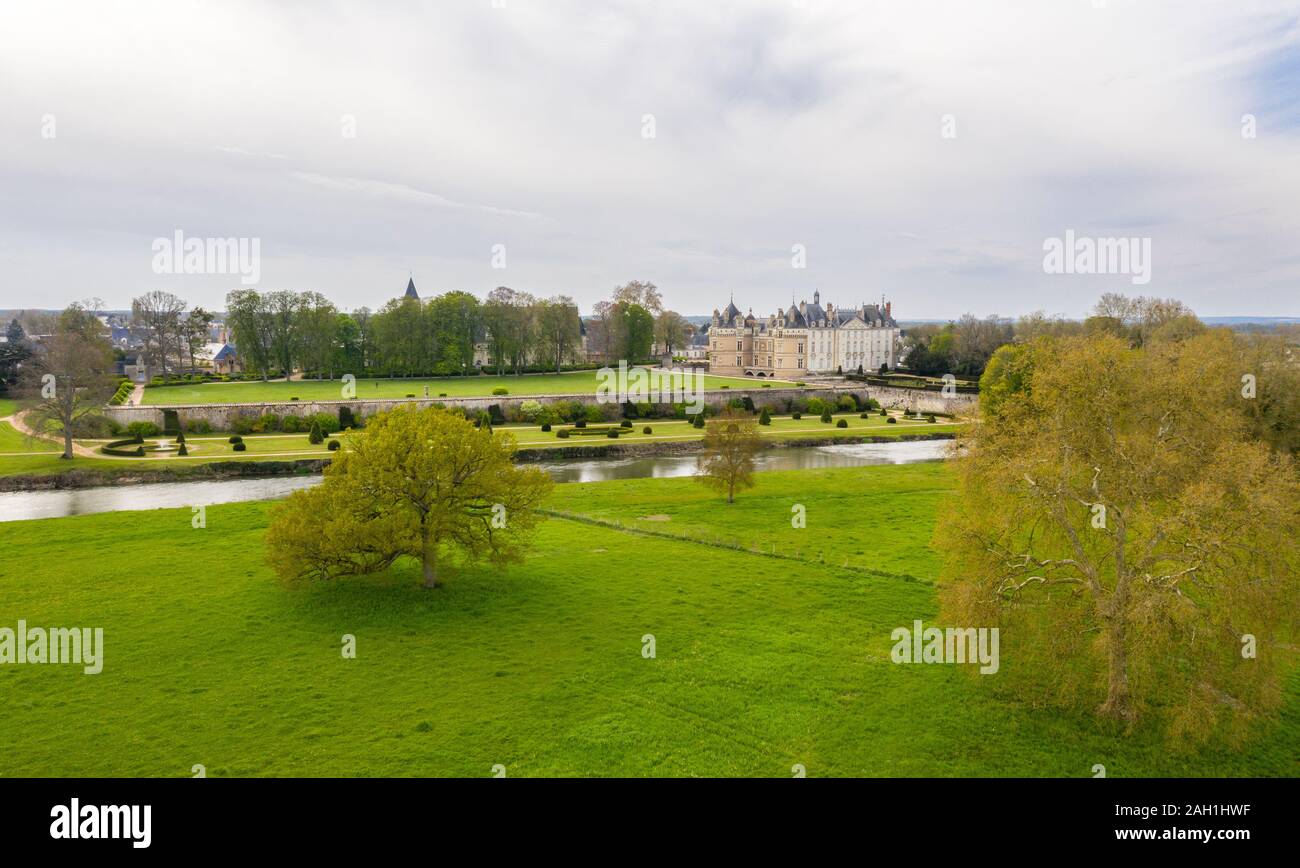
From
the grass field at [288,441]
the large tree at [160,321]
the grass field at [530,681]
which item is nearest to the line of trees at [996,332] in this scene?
the grass field at [288,441]

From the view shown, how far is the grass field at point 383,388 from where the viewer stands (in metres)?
61.8

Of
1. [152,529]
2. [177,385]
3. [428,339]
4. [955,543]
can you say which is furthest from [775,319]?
[955,543]

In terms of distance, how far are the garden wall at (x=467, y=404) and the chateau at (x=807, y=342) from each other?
21220mm

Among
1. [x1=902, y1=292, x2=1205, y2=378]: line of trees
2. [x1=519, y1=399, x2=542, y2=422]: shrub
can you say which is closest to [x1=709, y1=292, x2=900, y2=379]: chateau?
[x1=902, y1=292, x2=1205, y2=378]: line of trees

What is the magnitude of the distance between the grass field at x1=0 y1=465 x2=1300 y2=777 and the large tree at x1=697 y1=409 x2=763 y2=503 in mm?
8231

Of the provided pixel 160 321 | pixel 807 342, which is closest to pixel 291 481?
pixel 160 321

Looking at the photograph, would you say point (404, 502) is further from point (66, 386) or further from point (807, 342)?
point (807, 342)

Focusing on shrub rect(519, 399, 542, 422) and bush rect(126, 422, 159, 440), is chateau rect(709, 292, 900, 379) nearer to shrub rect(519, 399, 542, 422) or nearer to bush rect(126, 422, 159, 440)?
shrub rect(519, 399, 542, 422)

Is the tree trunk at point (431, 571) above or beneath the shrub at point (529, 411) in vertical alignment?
beneath

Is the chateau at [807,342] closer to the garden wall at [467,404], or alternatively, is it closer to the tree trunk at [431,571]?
the garden wall at [467,404]

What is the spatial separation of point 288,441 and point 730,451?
1157 inches

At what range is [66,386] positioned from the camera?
4147 centimetres
